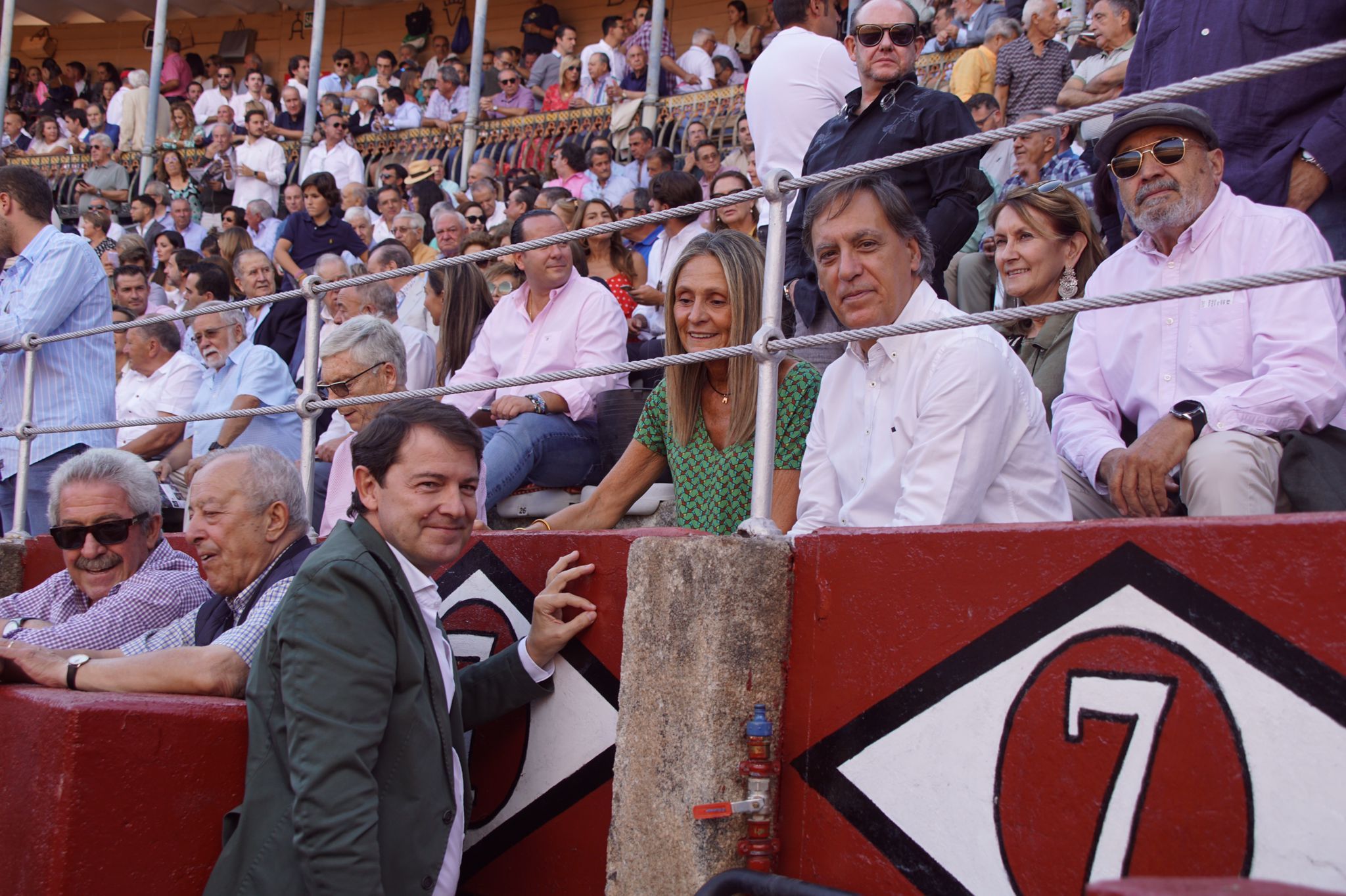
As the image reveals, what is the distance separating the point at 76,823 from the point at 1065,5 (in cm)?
999

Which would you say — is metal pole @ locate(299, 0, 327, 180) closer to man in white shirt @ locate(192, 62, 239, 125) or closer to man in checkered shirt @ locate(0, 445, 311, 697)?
man in white shirt @ locate(192, 62, 239, 125)

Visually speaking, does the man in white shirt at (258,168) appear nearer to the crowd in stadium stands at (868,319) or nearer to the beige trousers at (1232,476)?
the crowd in stadium stands at (868,319)

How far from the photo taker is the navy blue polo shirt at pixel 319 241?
1080 centimetres

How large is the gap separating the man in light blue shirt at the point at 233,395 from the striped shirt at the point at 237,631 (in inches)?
75.2

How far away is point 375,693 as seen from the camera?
289 centimetres

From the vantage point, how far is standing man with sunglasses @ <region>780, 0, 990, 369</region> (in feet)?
14.6

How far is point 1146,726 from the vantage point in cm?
219

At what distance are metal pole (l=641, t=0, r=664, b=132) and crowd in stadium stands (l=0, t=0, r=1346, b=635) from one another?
13.1 ft

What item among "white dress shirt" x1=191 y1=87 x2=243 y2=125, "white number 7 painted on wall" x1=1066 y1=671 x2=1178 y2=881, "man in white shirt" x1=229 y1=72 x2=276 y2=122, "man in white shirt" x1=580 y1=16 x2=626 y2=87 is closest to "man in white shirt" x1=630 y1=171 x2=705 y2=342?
"white number 7 painted on wall" x1=1066 y1=671 x2=1178 y2=881

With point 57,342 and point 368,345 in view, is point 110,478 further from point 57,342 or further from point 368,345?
point 57,342

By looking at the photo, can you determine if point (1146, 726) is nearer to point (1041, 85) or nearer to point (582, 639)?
point (582, 639)

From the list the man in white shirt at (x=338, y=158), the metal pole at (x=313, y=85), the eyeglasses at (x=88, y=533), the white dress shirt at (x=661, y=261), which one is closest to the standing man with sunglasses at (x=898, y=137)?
the white dress shirt at (x=661, y=261)

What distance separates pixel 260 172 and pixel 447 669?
42.3ft

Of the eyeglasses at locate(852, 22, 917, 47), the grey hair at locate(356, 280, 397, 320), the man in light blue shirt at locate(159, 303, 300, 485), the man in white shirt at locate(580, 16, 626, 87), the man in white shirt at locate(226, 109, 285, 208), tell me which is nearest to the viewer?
the eyeglasses at locate(852, 22, 917, 47)
